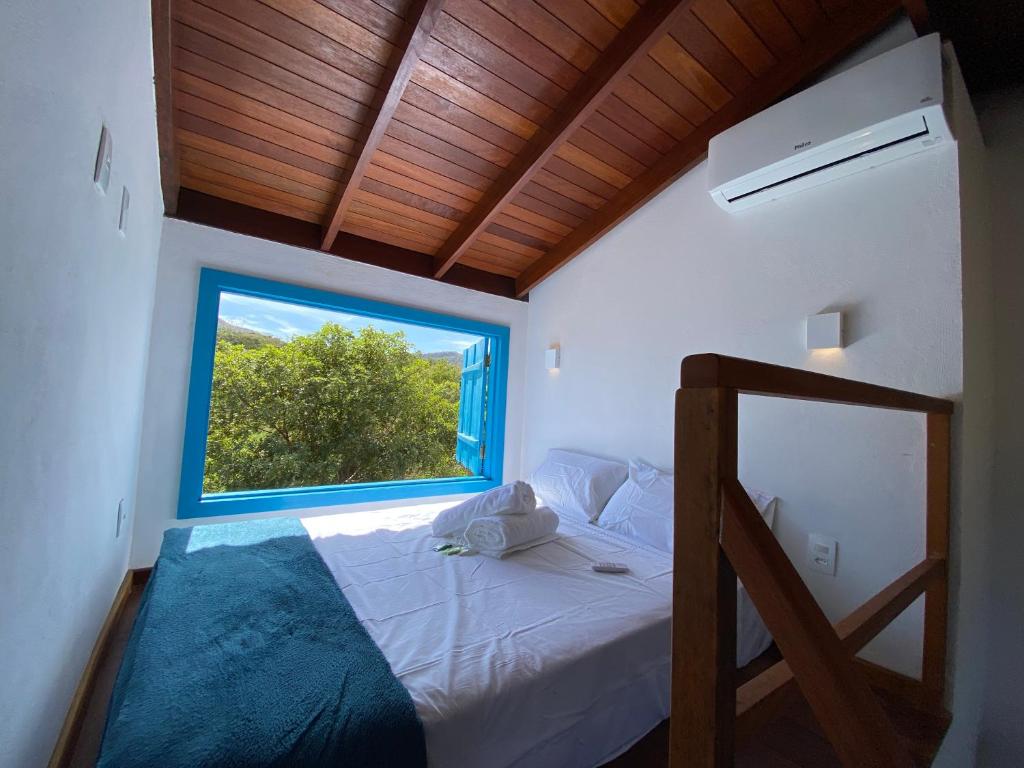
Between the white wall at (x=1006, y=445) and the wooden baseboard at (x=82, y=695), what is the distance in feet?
10.9

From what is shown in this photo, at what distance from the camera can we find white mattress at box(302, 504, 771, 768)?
3.28ft

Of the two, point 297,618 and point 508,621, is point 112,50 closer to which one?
point 297,618

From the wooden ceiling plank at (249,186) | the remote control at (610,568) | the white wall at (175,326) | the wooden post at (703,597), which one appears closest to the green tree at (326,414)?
the white wall at (175,326)

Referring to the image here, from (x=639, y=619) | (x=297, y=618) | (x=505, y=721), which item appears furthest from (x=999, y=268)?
(x=297, y=618)

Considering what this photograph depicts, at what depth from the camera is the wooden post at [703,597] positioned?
56cm

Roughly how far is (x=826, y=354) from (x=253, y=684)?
7.95 ft

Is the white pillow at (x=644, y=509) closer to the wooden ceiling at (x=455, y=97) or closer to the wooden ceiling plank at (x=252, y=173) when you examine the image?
the wooden ceiling at (x=455, y=97)

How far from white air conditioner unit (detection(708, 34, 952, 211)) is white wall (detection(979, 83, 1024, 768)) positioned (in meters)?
0.57

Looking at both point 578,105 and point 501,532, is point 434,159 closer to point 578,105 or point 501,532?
point 578,105

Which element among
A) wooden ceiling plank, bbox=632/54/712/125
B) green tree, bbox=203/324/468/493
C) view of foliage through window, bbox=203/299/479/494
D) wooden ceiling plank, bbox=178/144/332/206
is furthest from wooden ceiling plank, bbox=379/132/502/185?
green tree, bbox=203/324/468/493

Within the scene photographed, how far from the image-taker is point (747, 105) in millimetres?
2262

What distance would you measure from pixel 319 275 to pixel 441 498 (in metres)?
1.95

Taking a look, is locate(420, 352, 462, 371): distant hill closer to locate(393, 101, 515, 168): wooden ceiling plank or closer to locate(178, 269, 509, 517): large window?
locate(178, 269, 509, 517): large window

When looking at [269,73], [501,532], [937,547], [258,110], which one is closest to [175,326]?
[258,110]
